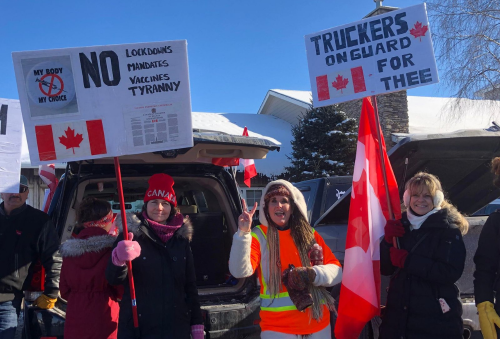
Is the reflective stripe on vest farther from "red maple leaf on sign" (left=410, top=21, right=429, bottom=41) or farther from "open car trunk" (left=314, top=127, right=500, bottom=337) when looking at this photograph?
"red maple leaf on sign" (left=410, top=21, right=429, bottom=41)

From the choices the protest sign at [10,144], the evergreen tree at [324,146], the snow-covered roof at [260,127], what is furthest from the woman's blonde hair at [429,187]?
the snow-covered roof at [260,127]

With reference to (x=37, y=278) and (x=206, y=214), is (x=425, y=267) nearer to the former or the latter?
(x=206, y=214)

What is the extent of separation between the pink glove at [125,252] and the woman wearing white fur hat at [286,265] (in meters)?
0.59

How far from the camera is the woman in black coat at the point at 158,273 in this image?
277 cm

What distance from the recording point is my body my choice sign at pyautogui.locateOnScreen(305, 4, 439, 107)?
3057 millimetres

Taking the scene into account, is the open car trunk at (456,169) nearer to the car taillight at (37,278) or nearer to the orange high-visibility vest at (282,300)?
the orange high-visibility vest at (282,300)

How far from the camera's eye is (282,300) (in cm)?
279

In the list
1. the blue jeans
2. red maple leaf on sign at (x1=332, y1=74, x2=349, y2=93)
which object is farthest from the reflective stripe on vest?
the blue jeans

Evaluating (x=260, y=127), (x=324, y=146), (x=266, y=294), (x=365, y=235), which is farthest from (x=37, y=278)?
(x=260, y=127)

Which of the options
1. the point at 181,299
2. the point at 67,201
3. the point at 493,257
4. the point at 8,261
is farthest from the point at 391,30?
the point at 8,261

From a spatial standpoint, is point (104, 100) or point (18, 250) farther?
point (18, 250)

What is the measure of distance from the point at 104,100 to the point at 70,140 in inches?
13.2

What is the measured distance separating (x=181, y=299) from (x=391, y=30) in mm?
2356

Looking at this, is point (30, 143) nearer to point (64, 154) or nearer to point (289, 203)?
point (64, 154)
